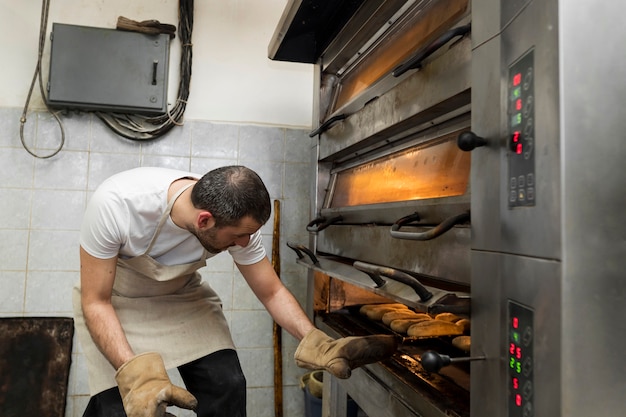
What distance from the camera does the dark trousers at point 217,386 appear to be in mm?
1710

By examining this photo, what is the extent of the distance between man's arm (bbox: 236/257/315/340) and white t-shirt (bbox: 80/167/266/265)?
23 cm

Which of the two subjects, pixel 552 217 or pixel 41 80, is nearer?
pixel 552 217

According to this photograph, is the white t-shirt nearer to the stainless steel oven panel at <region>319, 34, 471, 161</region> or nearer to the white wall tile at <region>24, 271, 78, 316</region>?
the stainless steel oven panel at <region>319, 34, 471, 161</region>

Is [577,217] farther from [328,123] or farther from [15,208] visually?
[15,208]

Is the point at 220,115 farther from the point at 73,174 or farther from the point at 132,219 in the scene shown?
the point at 132,219

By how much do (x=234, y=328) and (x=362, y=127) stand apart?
164 cm

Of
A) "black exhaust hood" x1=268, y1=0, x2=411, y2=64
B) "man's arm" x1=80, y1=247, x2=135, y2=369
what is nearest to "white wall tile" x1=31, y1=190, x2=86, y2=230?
"man's arm" x1=80, y1=247, x2=135, y2=369

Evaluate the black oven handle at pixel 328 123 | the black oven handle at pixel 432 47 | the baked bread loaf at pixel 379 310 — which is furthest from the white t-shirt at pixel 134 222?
the black oven handle at pixel 432 47

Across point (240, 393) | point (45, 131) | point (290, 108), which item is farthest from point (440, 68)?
point (45, 131)

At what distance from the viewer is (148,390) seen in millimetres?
1231

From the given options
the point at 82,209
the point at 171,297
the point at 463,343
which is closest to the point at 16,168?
the point at 82,209

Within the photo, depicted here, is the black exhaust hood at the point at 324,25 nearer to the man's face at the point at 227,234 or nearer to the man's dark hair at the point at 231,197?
the man's dark hair at the point at 231,197

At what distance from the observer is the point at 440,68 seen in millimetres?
1131

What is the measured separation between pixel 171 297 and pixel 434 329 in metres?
1.01
